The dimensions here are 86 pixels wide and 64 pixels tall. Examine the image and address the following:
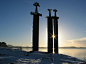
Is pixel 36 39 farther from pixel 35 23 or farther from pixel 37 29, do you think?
pixel 35 23

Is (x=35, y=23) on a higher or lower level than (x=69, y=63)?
higher

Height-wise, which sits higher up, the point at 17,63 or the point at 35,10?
the point at 35,10

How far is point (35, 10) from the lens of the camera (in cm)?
1956

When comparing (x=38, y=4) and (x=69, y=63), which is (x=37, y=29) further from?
(x=69, y=63)

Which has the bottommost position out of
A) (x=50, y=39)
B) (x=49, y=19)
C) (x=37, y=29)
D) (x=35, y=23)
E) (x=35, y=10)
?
(x=50, y=39)

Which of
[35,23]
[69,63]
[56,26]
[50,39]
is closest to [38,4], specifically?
[35,23]

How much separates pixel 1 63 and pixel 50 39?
15.5 meters

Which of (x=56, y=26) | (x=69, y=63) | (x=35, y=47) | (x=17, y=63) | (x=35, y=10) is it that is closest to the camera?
(x=17, y=63)

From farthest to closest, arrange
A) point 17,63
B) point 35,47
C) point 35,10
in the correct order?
1. point 35,10
2. point 35,47
3. point 17,63

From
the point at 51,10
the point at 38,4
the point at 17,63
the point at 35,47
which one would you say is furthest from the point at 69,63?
the point at 51,10

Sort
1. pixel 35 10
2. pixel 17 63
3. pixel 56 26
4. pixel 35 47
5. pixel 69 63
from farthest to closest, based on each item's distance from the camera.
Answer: pixel 56 26 → pixel 35 10 → pixel 35 47 → pixel 69 63 → pixel 17 63

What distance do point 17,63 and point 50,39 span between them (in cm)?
1529

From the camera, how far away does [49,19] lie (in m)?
21.8

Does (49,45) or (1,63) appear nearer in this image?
(1,63)
